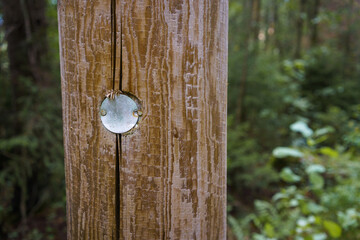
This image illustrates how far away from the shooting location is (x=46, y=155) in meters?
3.55

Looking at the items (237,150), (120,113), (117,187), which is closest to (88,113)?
(120,113)

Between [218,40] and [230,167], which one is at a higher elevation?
[218,40]

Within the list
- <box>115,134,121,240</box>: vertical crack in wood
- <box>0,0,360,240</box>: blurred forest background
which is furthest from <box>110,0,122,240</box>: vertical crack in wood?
<box>0,0,360,240</box>: blurred forest background

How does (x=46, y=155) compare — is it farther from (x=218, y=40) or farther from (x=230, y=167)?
(x=218, y=40)

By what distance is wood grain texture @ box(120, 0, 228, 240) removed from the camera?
0.61 metres

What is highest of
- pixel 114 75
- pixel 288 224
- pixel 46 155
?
pixel 114 75

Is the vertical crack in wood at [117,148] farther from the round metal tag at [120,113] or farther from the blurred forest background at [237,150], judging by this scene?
the blurred forest background at [237,150]

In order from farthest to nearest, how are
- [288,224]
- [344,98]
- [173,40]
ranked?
[344,98] < [288,224] < [173,40]

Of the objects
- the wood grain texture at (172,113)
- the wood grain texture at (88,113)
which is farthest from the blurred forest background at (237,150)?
the wood grain texture at (88,113)

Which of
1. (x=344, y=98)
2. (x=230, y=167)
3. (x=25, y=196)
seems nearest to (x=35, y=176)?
(x=25, y=196)

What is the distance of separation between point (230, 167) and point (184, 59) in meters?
4.38

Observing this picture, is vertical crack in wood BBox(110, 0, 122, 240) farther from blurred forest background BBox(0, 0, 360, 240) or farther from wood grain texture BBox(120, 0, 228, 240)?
blurred forest background BBox(0, 0, 360, 240)

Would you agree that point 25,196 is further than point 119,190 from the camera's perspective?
Yes

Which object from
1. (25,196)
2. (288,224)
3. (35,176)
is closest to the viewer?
(288,224)
